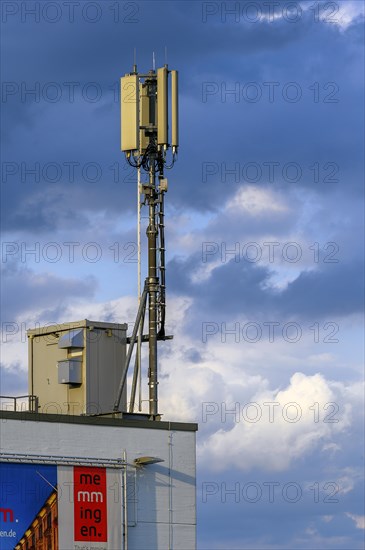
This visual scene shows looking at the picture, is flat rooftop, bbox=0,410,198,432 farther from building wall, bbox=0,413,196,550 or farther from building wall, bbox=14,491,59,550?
building wall, bbox=14,491,59,550

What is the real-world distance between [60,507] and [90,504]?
138 centimetres

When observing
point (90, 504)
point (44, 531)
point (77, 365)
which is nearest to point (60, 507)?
point (44, 531)

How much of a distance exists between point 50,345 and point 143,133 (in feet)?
30.6

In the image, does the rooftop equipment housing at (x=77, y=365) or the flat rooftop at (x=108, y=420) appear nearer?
the flat rooftop at (x=108, y=420)

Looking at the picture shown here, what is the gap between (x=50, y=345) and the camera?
55625 millimetres

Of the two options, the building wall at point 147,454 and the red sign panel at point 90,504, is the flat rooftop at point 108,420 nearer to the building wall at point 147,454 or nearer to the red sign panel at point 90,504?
the building wall at point 147,454

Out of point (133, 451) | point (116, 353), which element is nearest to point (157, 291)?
point (116, 353)

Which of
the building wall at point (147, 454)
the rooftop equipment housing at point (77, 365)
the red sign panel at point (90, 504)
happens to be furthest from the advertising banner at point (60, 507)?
the rooftop equipment housing at point (77, 365)

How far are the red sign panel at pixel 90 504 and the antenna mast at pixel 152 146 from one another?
22.3 ft

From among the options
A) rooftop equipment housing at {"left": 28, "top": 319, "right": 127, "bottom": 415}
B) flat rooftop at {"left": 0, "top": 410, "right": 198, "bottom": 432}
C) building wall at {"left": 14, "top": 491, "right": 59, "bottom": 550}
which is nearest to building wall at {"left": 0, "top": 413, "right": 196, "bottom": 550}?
flat rooftop at {"left": 0, "top": 410, "right": 198, "bottom": 432}

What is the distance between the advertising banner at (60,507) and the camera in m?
48.5

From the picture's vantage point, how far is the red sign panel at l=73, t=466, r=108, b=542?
5041 cm

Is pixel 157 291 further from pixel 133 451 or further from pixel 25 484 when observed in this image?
pixel 25 484

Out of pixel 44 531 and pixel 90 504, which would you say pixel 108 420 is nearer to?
pixel 90 504
